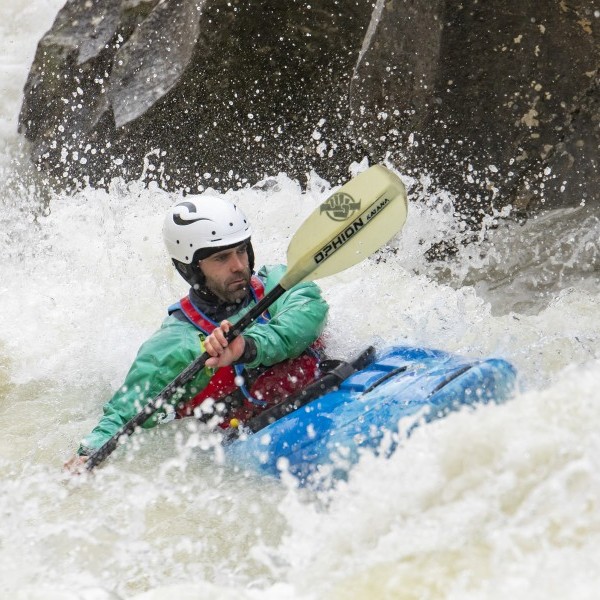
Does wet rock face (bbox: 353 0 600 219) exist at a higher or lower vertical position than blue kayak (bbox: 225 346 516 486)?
higher

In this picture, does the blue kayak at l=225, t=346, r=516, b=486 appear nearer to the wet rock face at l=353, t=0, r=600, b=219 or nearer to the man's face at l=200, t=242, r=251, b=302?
the man's face at l=200, t=242, r=251, b=302

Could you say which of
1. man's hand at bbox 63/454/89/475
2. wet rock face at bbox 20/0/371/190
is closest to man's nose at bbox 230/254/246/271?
man's hand at bbox 63/454/89/475

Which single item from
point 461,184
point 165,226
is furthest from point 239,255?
point 461,184

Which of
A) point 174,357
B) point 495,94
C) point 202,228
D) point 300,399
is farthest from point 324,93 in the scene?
point 300,399

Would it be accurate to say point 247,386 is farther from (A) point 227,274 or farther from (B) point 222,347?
(A) point 227,274

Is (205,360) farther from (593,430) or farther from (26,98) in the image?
(26,98)

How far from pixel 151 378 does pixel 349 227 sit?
1.01 m

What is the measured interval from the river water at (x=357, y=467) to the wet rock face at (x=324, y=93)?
33cm

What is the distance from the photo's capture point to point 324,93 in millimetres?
6633

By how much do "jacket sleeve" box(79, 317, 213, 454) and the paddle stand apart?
0.11 metres

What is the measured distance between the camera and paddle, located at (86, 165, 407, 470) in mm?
3748

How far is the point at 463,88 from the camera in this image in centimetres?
562

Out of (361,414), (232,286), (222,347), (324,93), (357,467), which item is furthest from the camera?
(324,93)

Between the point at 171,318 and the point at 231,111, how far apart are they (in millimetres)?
3441
